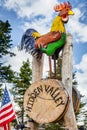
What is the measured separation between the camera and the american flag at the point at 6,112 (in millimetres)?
6906

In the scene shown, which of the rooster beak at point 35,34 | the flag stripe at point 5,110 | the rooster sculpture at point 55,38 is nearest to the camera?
the flag stripe at point 5,110

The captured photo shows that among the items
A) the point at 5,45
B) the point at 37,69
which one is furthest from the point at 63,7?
the point at 5,45

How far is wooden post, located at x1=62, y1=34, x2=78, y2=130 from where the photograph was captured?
271 inches

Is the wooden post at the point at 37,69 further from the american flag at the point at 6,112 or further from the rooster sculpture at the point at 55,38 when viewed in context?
the american flag at the point at 6,112

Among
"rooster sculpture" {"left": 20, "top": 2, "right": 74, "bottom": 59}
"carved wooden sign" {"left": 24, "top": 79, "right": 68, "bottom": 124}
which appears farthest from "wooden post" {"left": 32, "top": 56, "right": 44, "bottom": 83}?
"carved wooden sign" {"left": 24, "top": 79, "right": 68, "bottom": 124}

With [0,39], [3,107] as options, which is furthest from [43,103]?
[0,39]

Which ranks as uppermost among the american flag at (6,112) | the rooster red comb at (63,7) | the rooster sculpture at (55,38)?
the rooster red comb at (63,7)

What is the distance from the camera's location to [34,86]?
7301mm

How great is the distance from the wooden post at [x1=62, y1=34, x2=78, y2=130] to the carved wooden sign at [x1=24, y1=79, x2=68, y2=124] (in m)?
0.16

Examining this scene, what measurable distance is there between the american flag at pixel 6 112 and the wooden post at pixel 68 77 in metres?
1.05

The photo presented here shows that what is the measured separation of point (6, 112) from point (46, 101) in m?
0.81

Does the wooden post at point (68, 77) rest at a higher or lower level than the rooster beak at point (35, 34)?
lower

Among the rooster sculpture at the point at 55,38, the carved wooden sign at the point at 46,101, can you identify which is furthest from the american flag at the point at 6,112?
the rooster sculpture at the point at 55,38

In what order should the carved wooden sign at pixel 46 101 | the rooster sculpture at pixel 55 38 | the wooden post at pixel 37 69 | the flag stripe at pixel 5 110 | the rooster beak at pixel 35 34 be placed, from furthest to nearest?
the rooster beak at pixel 35 34, the wooden post at pixel 37 69, the rooster sculpture at pixel 55 38, the flag stripe at pixel 5 110, the carved wooden sign at pixel 46 101
